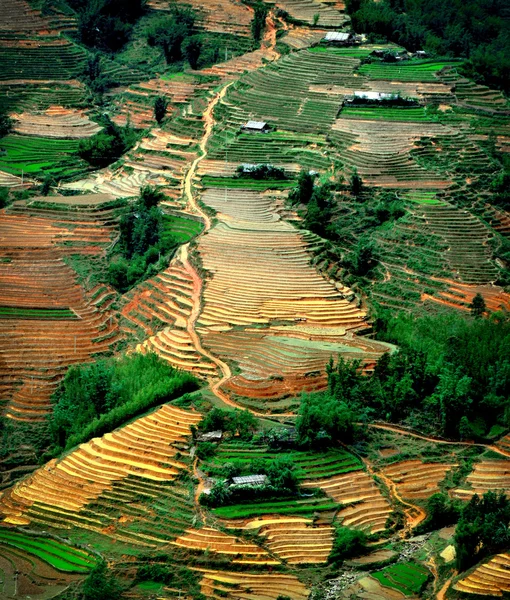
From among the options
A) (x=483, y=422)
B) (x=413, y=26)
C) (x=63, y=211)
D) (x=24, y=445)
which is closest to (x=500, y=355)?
(x=483, y=422)

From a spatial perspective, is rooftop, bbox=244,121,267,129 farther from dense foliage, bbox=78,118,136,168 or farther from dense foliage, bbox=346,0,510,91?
dense foliage, bbox=346,0,510,91

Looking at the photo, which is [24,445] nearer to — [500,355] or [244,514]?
[244,514]

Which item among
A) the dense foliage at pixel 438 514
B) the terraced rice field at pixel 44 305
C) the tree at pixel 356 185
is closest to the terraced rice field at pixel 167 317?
the terraced rice field at pixel 44 305

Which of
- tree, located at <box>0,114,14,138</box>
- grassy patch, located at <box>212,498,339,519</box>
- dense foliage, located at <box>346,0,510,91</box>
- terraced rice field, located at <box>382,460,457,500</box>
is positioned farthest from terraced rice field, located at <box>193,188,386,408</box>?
dense foliage, located at <box>346,0,510,91</box>

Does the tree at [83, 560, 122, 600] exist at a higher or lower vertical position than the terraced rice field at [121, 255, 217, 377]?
lower

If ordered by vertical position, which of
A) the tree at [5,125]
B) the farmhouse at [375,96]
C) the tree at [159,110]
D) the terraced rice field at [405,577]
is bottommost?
the terraced rice field at [405,577]

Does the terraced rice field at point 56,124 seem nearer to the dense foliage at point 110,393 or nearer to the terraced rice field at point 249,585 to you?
the dense foliage at point 110,393
